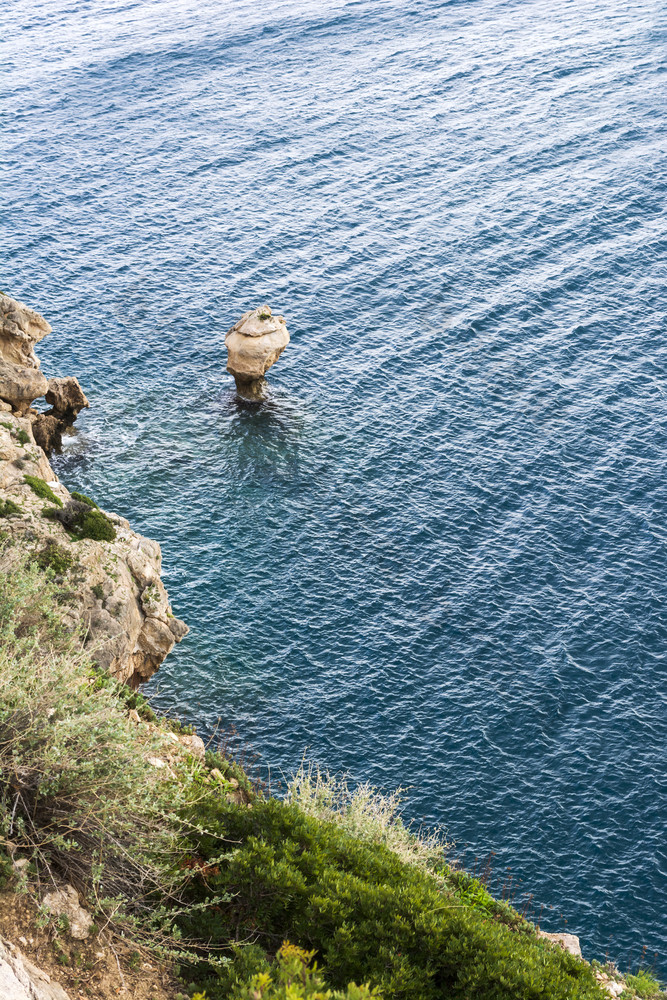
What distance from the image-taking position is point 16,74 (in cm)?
10644

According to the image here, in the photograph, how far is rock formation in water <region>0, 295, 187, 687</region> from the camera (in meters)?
28.0

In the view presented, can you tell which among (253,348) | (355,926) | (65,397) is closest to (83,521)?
(355,926)

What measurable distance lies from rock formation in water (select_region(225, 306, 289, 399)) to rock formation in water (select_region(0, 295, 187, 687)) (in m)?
20.5

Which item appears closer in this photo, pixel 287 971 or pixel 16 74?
pixel 287 971

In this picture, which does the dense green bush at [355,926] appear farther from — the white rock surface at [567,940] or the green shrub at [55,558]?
the green shrub at [55,558]

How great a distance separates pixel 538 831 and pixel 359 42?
100534 mm

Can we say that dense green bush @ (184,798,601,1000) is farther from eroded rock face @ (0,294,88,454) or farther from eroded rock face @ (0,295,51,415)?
eroded rock face @ (0,295,51,415)

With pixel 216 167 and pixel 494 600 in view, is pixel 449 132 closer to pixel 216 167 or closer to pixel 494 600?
pixel 216 167

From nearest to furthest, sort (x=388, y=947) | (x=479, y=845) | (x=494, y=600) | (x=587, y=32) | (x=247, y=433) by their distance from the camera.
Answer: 1. (x=388, y=947)
2. (x=479, y=845)
3. (x=494, y=600)
4. (x=247, y=433)
5. (x=587, y=32)

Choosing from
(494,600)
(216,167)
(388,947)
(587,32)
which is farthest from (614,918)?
(587,32)

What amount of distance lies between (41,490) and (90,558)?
4.25 metres

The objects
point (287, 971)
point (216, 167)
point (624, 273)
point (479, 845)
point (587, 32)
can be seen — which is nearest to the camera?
point (287, 971)

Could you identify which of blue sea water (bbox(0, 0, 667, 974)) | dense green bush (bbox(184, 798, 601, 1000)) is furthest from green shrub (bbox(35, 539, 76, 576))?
blue sea water (bbox(0, 0, 667, 974))

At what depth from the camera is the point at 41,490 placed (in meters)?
32.3
